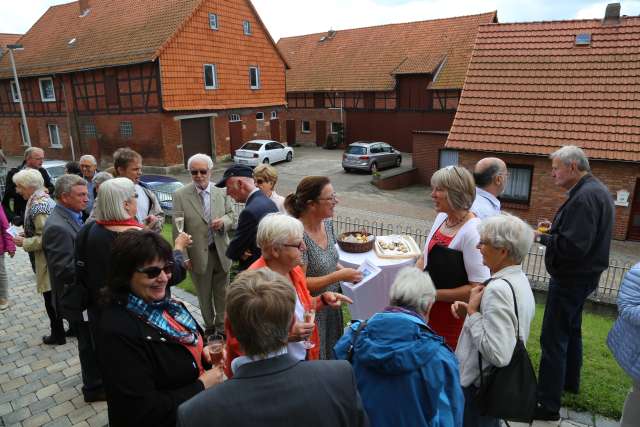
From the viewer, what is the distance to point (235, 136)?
85.6ft

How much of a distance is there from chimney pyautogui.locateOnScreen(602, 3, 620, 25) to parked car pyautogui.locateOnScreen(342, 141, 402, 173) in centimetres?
1103

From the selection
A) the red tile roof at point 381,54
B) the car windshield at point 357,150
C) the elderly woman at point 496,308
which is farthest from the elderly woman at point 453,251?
the red tile roof at point 381,54

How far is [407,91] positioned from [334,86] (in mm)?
5567

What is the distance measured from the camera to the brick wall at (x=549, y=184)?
1248 cm

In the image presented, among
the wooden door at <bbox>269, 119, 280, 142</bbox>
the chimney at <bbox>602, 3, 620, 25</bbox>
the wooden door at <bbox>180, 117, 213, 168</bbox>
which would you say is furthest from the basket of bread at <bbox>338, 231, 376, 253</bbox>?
the wooden door at <bbox>269, 119, 280, 142</bbox>

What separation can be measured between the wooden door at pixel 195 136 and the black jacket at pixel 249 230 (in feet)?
65.2

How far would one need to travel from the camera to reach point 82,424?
385cm

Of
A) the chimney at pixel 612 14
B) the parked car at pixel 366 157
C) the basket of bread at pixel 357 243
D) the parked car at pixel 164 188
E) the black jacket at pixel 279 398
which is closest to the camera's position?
the black jacket at pixel 279 398

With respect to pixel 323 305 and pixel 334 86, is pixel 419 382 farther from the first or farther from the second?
pixel 334 86

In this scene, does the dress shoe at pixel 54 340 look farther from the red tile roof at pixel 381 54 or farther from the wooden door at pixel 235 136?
the red tile roof at pixel 381 54

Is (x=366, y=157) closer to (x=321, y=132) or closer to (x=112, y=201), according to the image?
(x=321, y=132)

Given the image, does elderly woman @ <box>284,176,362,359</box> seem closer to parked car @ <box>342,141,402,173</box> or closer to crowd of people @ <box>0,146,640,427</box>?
crowd of people @ <box>0,146,640,427</box>

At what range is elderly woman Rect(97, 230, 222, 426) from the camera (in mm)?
2092

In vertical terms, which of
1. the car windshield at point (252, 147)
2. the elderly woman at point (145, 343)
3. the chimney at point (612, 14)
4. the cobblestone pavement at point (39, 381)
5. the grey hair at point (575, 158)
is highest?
the chimney at point (612, 14)
